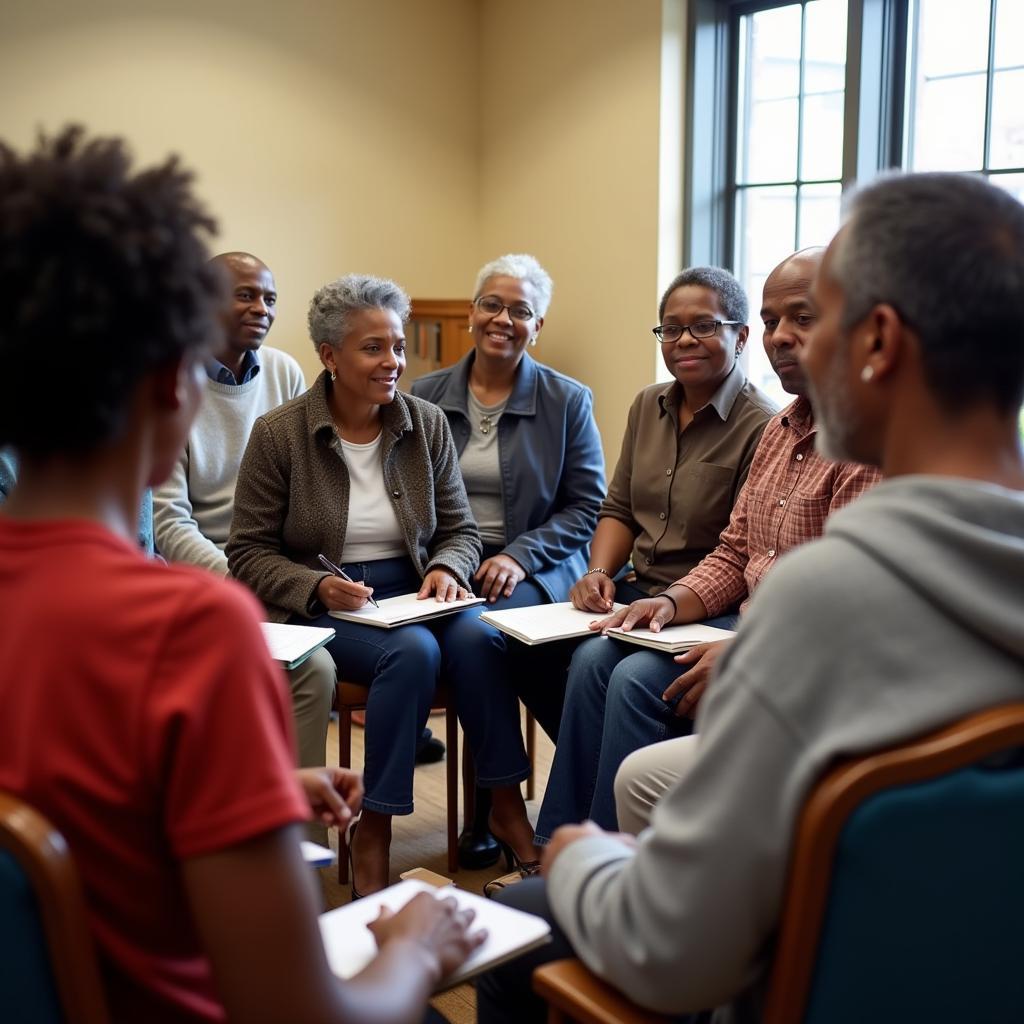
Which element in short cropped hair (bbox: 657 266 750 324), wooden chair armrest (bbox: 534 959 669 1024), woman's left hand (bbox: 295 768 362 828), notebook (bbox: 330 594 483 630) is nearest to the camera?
wooden chair armrest (bbox: 534 959 669 1024)

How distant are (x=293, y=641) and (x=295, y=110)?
3.03m

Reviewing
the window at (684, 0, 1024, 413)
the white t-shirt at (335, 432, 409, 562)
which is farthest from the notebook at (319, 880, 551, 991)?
the window at (684, 0, 1024, 413)

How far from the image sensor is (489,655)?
2670mm

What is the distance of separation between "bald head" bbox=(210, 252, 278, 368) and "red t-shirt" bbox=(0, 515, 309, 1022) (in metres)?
2.57

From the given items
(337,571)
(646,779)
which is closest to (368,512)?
(337,571)

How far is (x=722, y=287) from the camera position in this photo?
278 centimetres

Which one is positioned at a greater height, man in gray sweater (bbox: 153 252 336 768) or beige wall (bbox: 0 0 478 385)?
beige wall (bbox: 0 0 478 385)

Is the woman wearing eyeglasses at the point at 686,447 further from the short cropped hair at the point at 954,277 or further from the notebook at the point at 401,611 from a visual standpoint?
the short cropped hair at the point at 954,277

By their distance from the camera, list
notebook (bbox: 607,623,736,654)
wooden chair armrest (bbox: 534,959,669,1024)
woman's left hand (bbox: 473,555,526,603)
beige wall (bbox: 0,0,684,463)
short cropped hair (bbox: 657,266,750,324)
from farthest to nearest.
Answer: beige wall (bbox: 0,0,684,463) < woman's left hand (bbox: 473,555,526,603) < short cropped hair (bbox: 657,266,750,324) < notebook (bbox: 607,623,736,654) < wooden chair armrest (bbox: 534,959,669,1024)

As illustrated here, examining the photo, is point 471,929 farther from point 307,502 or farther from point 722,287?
point 722,287

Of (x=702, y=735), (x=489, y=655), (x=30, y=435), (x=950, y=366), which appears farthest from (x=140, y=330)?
(x=489, y=655)

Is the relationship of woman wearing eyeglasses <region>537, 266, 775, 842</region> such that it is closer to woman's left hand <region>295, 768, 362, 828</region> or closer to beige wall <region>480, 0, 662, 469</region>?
woman's left hand <region>295, 768, 362, 828</region>

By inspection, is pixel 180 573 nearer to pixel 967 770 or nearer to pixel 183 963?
pixel 183 963

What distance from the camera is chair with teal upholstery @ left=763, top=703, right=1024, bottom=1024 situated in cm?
87
